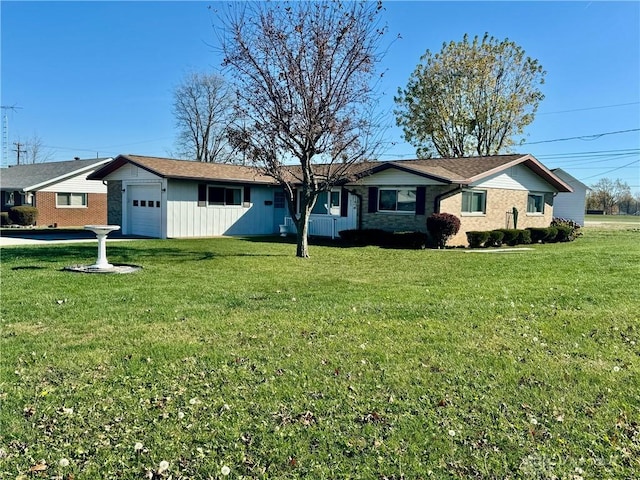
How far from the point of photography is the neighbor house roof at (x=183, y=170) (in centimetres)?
1995

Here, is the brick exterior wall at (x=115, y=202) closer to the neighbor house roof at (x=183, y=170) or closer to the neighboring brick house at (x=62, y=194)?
the neighbor house roof at (x=183, y=170)

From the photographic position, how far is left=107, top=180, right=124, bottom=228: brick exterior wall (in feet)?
73.9

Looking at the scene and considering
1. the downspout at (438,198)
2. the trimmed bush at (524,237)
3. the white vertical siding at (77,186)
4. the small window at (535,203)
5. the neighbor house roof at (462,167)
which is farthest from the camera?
the white vertical siding at (77,186)

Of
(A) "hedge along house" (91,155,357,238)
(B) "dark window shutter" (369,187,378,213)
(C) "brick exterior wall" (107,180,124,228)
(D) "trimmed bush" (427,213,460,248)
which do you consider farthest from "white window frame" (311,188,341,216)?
(C) "brick exterior wall" (107,180,124,228)

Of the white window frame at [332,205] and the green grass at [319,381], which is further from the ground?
the white window frame at [332,205]

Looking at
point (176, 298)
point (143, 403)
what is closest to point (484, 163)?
point (176, 298)

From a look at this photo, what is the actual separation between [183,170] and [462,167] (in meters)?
11.5

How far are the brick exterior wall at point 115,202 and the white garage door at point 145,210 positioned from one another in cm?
70

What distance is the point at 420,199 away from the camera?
19047mm

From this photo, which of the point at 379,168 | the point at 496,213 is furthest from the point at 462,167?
the point at 379,168

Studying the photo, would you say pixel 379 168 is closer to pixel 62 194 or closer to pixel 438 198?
pixel 438 198

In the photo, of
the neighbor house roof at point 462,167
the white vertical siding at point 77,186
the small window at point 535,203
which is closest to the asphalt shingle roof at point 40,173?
the white vertical siding at point 77,186

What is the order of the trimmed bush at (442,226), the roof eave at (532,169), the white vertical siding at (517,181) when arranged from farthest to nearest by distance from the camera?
the white vertical siding at (517,181)
the roof eave at (532,169)
the trimmed bush at (442,226)

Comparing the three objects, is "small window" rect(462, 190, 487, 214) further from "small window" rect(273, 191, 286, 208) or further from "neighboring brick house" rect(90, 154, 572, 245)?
"small window" rect(273, 191, 286, 208)
